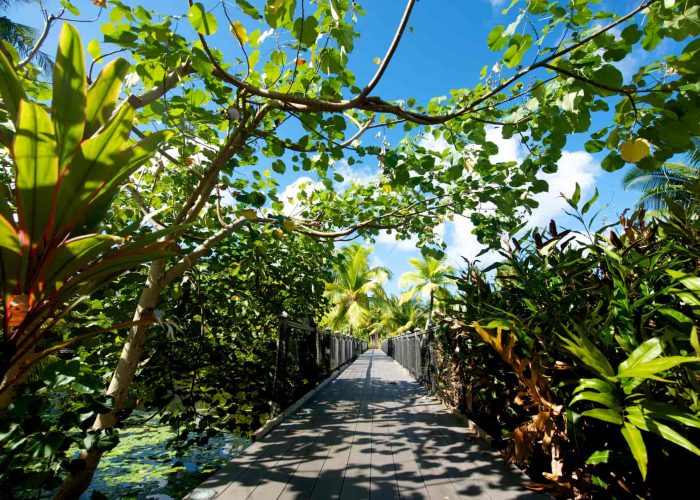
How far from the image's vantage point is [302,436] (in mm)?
3580

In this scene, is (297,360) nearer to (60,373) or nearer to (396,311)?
(60,373)

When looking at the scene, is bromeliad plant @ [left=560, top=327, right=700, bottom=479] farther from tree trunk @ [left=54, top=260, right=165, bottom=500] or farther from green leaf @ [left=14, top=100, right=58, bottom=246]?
tree trunk @ [left=54, top=260, right=165, bottom=500]

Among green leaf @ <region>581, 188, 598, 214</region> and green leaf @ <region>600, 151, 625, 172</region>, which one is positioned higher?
green leaf @ <region>600, 151, 625, 172</region>

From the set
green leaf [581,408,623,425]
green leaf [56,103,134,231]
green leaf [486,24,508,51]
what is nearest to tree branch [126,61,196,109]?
green leaf [56,103,134,231]

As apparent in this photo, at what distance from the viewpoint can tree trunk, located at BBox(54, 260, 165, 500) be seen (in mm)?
2287

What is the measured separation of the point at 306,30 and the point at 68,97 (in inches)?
57.6

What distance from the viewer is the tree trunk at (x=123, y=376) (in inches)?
90.0

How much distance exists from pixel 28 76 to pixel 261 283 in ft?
10.7

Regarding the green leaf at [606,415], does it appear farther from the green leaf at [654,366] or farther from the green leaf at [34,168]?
the green leaf at [34,168]

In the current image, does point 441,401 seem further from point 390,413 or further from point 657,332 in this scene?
point 657,332

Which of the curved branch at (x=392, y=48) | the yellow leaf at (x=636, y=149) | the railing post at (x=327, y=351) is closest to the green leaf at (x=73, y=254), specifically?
the curved branch at (x=392, y=48)

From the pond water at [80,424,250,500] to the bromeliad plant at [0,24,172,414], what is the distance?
2.74 m

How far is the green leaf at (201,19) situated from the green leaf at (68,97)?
1.06 metres

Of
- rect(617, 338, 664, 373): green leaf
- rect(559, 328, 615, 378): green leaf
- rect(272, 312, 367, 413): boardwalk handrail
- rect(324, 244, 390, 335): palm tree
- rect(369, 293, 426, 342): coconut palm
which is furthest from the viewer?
rect(369, 293, 426, 342): coconut palm
